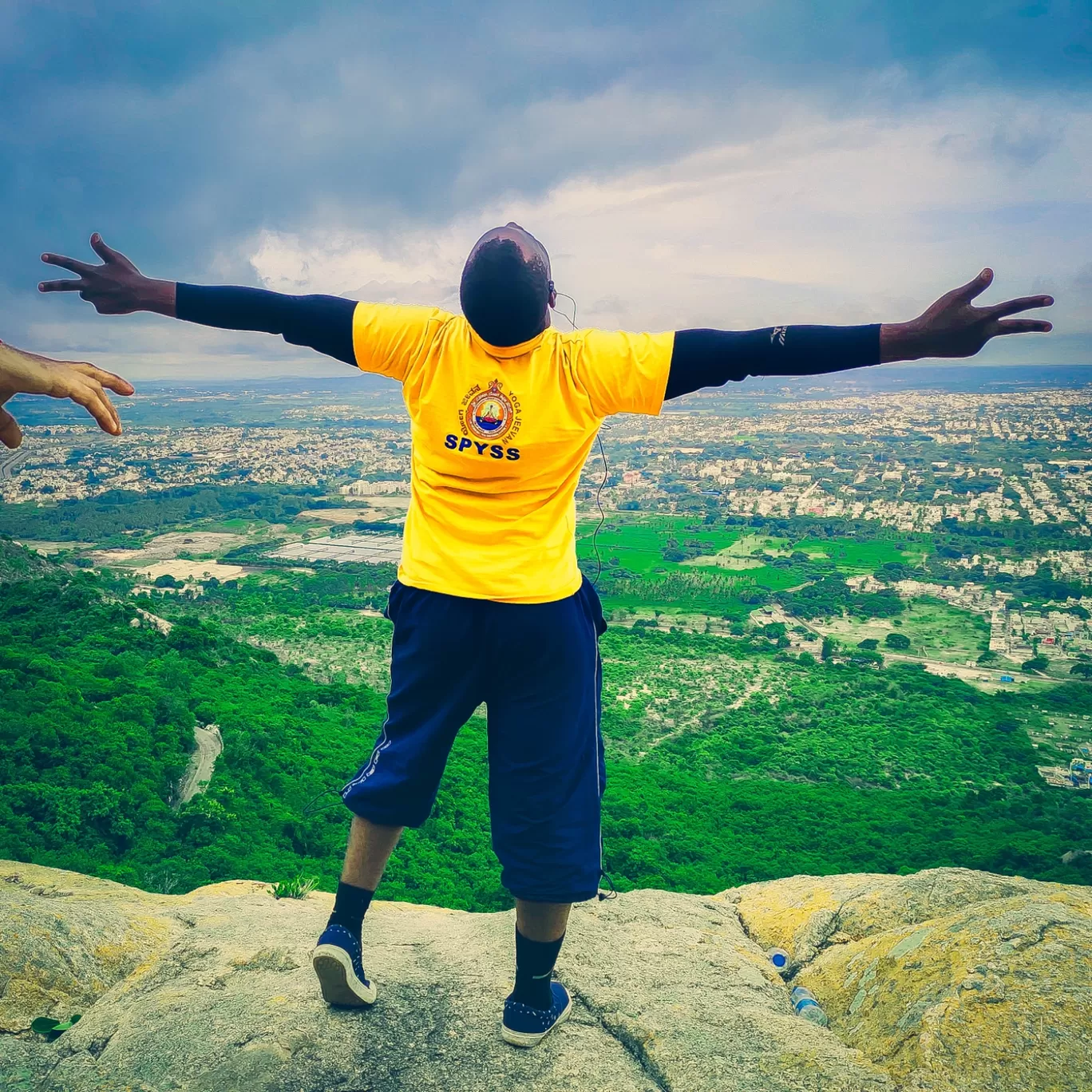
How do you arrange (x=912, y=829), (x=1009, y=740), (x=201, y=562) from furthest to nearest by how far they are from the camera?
1. (x=201, y=562)
2. (x=1009, y=740)
3. (x=912, y=829)

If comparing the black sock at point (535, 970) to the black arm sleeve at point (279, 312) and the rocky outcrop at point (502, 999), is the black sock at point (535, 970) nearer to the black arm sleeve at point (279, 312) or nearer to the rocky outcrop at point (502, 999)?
the rocky outcrop at point (502, 999)

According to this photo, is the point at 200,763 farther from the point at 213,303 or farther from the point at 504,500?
the point at 504,500

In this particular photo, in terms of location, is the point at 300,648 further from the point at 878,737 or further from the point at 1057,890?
the point at 1057,890

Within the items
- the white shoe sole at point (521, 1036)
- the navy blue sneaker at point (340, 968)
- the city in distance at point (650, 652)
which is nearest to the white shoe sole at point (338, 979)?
the navy blue sneaker at point (340, 968)

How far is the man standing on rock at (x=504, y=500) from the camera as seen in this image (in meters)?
2.38

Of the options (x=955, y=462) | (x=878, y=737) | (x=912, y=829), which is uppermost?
(x=955, y=462)

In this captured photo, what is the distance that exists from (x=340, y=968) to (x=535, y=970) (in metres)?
0.67

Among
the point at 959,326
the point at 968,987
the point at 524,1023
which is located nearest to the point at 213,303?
the point at 959,326

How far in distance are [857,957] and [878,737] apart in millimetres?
31198

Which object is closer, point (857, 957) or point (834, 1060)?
point (834, 1060)

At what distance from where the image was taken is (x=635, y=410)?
2381 mm

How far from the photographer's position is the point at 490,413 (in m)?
2.42

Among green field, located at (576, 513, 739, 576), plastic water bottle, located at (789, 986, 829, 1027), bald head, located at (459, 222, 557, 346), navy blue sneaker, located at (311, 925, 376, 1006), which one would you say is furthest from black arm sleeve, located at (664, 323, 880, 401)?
green field, located at (576, 513, 739, 576)

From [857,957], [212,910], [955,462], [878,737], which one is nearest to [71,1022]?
[212,910]
